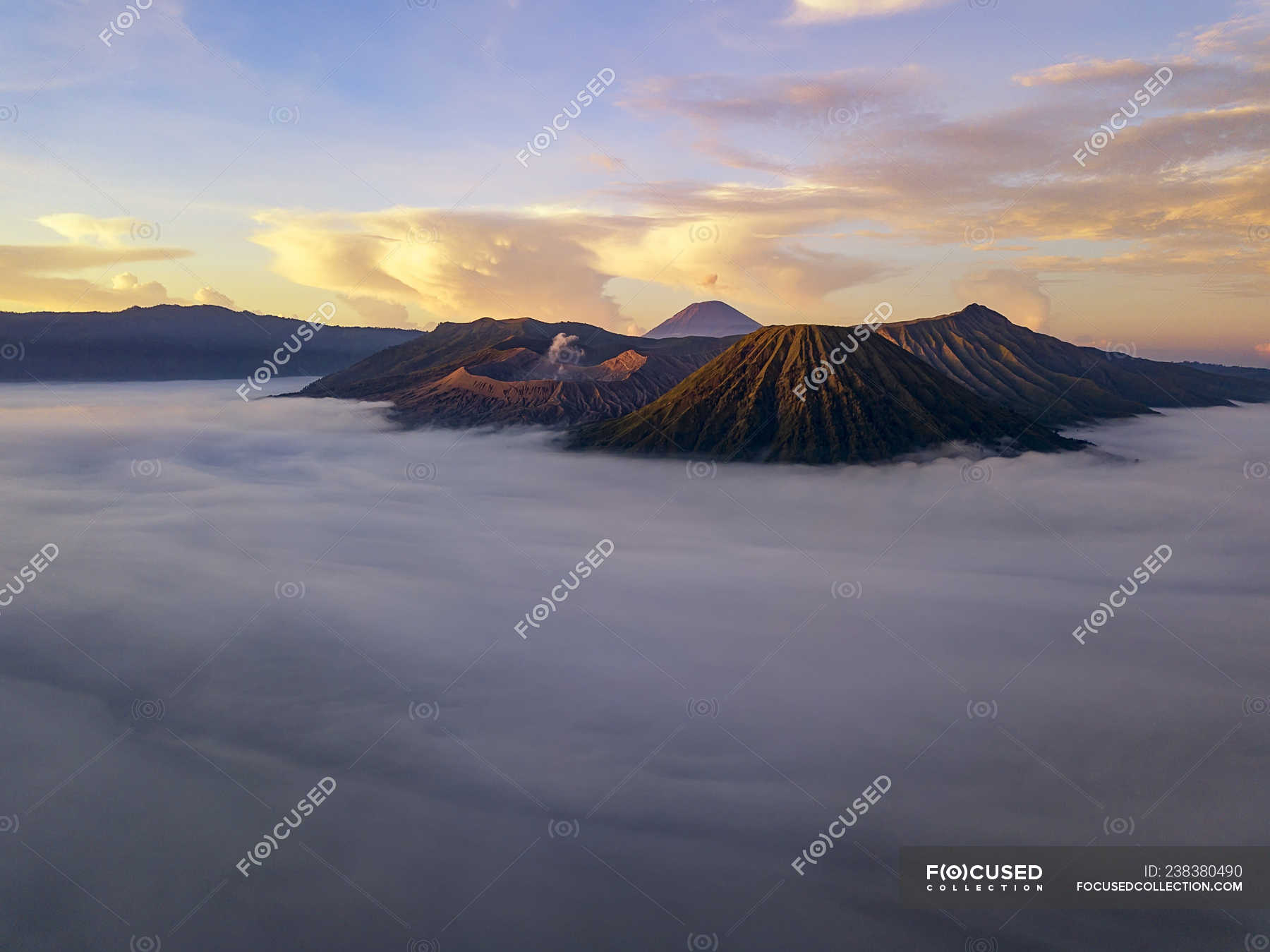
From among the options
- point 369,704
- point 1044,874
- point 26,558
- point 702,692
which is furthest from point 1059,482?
point 26,558

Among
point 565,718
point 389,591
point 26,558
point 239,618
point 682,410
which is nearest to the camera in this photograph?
point 565,718

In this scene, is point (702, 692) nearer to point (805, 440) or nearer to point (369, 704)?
point (369, 704)

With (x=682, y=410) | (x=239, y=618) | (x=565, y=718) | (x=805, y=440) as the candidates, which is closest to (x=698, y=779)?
(x=565, y=718)

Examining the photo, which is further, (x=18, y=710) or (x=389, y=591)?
(x=389, y=591)

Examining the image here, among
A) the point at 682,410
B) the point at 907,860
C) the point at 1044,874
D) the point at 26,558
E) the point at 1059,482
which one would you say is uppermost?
the point at 682,410

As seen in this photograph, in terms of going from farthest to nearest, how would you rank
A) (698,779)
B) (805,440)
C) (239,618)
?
1. (805,440)
2. (239,618)
3. (698,779)

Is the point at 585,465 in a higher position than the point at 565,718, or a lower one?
higher
